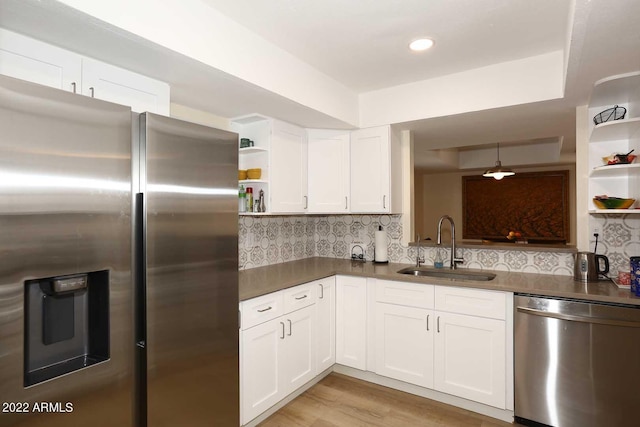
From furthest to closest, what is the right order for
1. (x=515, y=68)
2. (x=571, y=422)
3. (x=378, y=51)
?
(x=515, y=68) → (x=378, y=51) → (x=571, y=422)

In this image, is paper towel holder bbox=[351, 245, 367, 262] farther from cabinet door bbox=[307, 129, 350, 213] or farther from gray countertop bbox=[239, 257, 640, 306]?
cabinet door bbox=[307, 129, 350, 213]

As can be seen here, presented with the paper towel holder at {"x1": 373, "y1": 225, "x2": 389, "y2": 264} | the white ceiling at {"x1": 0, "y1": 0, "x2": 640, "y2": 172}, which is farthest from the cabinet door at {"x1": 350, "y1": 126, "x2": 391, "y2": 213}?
the white ceiling at {"x1": 0, "y1": 0, "x2": 640, "y2": 172}

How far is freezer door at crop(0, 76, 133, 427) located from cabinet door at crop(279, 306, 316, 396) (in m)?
1.23

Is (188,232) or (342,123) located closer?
(188,232)

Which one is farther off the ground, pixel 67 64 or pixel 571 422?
pixel 67 64

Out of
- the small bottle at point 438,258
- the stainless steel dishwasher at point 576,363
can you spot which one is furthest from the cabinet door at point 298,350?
the stainless steel dishwasher at point 576,363

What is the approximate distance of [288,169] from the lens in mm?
3033

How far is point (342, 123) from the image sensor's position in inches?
121

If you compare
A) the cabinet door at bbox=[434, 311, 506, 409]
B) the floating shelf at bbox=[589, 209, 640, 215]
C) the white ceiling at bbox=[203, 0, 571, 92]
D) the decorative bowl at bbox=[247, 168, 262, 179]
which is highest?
the white ceiling at bbox=[203, 0, 571, 92]

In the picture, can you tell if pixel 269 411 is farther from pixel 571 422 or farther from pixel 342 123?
pixel 342 123

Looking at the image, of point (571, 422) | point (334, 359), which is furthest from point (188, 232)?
point (571, 422)

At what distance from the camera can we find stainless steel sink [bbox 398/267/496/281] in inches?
112

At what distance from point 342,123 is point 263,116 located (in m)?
0.69

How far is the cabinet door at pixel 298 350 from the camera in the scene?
254cm
